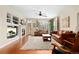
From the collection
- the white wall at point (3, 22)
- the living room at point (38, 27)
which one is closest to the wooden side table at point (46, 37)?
the living room at point (38, 27)

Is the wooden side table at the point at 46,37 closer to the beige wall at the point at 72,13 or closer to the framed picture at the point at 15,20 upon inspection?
the beige wall at the point at 72,13

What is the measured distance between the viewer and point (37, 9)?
2852 millimetres

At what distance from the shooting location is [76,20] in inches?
110

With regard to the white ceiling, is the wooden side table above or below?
below

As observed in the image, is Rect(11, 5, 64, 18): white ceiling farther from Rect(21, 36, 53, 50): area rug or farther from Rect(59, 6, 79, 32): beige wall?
Rect(21, 36, 53, 50): area rug

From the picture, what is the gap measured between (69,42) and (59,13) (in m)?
0.70

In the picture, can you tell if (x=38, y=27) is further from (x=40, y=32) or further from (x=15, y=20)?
(x=15, y=20)

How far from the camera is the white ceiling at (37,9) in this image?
110 inches

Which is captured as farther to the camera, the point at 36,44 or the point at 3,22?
the point at 36,44

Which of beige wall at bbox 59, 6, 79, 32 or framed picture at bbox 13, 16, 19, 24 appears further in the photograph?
framed picture at bbox 13, 16, 19, 24

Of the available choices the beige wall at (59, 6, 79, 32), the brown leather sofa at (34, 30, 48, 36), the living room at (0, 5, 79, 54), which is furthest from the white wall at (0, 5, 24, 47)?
the beige wall at (59, 6, 79, 32)

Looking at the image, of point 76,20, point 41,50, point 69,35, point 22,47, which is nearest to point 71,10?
point 76,20

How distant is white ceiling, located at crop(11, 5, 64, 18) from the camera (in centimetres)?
280

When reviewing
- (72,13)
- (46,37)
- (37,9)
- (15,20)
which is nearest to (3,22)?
(15,20)
